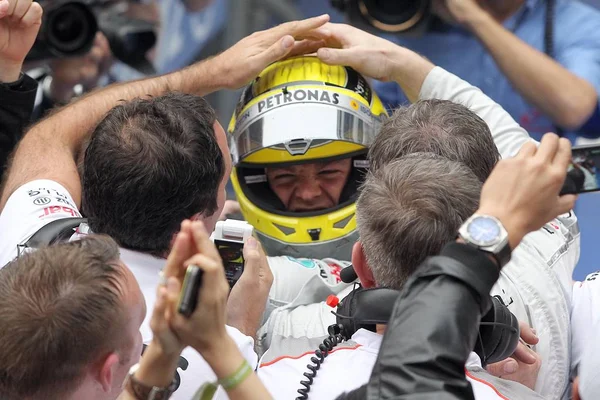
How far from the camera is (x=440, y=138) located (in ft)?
7.35

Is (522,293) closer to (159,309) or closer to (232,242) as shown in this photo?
(232,242)

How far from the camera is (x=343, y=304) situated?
6.44 feet

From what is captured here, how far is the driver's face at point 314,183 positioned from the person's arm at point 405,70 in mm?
304

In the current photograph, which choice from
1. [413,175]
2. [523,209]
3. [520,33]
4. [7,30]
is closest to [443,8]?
[520,33]

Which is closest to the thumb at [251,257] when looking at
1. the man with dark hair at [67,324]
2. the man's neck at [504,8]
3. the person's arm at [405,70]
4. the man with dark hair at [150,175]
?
the man with dark hair at [150,175]

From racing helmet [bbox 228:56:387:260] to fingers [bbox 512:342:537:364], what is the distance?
3.30 feet

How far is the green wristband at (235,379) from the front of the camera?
4.58 ft

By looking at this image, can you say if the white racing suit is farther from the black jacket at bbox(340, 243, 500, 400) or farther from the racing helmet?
the black jacket at bbox(340, 243, 500, 400)

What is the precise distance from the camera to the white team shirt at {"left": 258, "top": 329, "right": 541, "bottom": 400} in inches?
70.2

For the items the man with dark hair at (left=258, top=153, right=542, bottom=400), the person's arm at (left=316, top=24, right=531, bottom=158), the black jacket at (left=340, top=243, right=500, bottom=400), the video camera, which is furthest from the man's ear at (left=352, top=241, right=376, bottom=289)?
the video camera

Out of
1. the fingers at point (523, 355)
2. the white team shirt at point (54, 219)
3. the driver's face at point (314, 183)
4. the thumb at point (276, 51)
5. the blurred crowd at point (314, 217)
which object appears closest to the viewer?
the blurred crowd at point (314, 217)

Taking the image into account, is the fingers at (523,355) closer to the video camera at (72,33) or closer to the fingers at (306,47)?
the fingers at (306,47)

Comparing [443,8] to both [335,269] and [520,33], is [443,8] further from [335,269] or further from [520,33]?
[335,269]

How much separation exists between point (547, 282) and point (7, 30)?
1.57m
